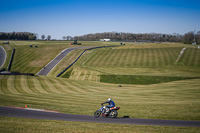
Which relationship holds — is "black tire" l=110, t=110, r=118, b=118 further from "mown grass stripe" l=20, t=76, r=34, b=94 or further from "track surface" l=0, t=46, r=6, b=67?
"track surface" l=0, t=46, r=6, b=67

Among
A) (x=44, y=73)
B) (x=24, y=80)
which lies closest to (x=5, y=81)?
(x=24, y=80)

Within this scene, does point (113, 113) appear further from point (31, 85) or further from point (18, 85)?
point (18, 85)

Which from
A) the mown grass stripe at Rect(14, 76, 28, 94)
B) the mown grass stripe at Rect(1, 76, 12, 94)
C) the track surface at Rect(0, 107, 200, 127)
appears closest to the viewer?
the track surface at Rect(0, 107, 200, 127)

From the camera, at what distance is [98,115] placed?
72.8ft

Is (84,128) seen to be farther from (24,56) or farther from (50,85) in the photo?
(24,56)

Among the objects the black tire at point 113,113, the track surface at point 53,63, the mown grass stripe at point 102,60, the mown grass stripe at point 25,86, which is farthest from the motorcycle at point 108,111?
the mown grass stripe at point 102,60

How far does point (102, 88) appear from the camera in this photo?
152 feet

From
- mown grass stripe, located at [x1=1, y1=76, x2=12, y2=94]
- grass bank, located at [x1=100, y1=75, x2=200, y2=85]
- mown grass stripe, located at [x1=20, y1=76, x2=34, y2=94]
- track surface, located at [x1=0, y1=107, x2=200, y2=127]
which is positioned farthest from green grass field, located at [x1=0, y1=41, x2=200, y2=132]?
track surface, located at [x1=0, y1=107, x2=200, y2=127]

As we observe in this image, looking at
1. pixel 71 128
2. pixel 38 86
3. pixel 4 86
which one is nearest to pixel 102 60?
pixel 38 86

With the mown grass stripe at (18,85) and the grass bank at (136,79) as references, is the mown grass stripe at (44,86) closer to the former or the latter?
the mown grass stripe at (18,85)

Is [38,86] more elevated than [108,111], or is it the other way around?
[108,111]

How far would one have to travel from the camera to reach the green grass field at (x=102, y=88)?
69.8 feet

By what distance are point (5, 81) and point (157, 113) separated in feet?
121

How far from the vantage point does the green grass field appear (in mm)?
21266
